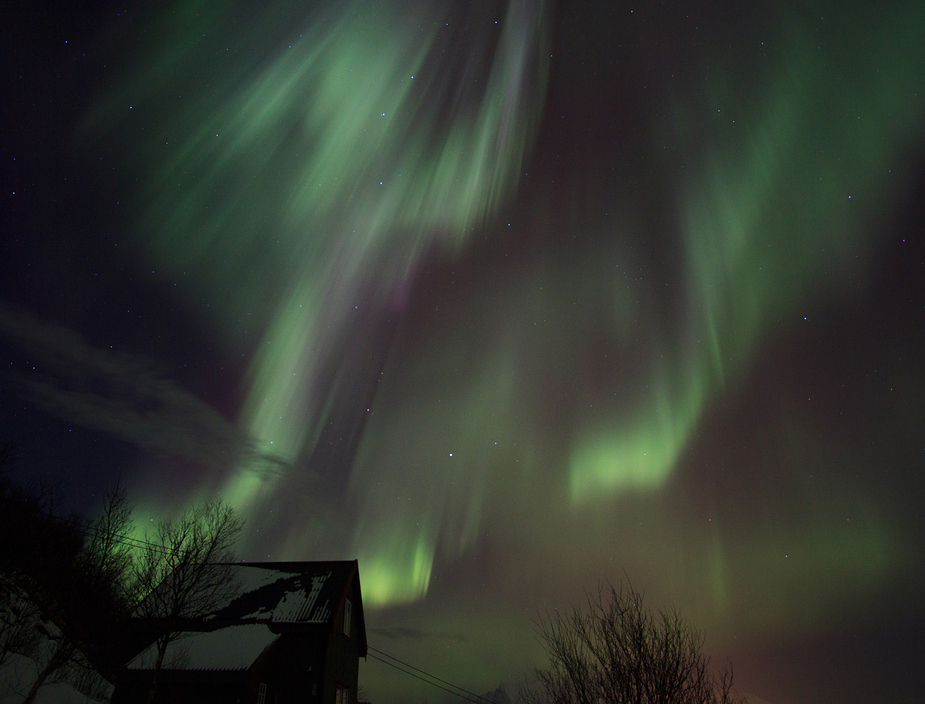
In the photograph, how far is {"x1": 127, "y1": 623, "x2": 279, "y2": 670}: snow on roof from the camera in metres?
24.0

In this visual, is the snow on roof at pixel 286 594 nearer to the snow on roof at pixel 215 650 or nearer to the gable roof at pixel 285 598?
the gable roof at pixel 285 598

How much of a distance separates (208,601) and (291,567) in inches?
206

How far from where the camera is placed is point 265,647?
25.1 m

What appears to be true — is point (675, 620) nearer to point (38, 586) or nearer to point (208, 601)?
point (208, 601)

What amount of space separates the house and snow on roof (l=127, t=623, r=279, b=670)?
5cm

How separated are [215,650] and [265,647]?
7.64ft

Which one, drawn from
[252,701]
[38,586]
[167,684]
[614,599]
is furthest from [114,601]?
[614,599]

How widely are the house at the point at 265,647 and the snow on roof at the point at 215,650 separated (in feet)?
0.15

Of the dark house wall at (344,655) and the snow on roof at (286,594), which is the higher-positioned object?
the snow on roof at (286,594)

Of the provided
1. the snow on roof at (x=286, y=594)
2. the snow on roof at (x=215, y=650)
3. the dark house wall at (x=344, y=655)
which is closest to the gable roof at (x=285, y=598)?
the snow on roof at (x=286, y=594)

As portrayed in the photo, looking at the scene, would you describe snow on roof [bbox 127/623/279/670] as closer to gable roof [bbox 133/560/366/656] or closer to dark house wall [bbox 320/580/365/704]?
gable roof [bbox 133/560/366/656]

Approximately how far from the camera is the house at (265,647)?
2381cm

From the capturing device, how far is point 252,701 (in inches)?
937

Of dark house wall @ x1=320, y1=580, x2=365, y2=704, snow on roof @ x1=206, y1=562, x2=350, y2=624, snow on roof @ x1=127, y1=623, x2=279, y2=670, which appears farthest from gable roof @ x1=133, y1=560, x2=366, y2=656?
snow on roof @ x1=127, y1=623, x2=279, y2=670
